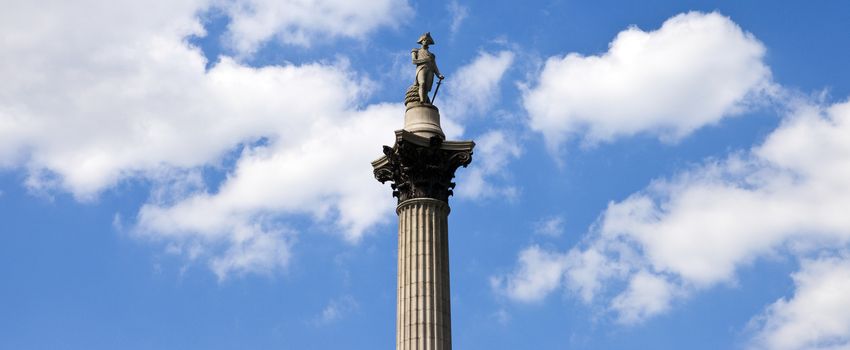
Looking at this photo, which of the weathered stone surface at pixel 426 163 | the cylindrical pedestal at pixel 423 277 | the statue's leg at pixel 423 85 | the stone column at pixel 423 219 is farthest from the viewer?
the statue's leg at pixel 423 85

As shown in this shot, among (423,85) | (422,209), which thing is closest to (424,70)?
(423,85)

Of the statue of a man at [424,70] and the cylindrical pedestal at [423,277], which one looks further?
the statue of a man at [424,70]

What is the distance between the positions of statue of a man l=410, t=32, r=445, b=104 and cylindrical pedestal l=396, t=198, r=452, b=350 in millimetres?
4243

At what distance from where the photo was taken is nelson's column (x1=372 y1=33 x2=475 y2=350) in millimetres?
37906

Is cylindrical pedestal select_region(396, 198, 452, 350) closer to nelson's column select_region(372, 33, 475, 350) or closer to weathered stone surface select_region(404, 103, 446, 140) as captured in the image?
nelson's column select_region(372, 33, 475, 350)

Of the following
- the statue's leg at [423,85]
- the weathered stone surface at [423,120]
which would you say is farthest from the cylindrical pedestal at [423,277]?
the statue's leg at [423,85]

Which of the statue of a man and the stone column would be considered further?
the statue of a man

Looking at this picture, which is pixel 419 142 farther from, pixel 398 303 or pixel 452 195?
pixel 398 303

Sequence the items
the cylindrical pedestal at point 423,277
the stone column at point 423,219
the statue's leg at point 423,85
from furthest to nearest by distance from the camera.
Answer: the statue's leg at point 423,85 → the stone column at point 423,219 → the cylindrical pedestal at point 423,277

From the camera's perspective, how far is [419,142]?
40.2m

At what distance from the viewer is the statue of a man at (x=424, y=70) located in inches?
1661

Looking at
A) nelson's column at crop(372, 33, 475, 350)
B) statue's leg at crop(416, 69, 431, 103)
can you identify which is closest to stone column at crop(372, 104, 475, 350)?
nelson's column at crop(372, 33, 475, 350)

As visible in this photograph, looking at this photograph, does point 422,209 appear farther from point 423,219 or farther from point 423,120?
point 423,120

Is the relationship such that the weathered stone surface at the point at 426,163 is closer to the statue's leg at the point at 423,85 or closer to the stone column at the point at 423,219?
the stone column at the point at 423,219
